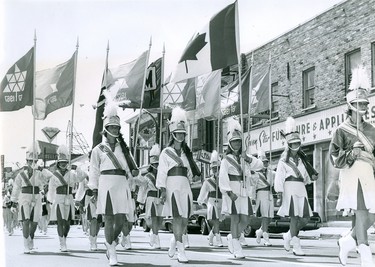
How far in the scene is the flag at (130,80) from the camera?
49.8 ft

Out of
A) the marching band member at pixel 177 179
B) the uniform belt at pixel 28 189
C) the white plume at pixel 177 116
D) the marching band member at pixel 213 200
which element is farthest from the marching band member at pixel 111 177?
the marching band member at pixel 213 200

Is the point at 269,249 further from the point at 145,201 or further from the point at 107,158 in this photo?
the point at 107,158

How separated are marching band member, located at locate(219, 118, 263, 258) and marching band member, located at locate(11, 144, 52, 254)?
A: 3.71 metres

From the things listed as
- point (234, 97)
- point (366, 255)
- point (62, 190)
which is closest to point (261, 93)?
point (234, 97)

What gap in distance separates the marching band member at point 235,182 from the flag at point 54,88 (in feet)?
15.5

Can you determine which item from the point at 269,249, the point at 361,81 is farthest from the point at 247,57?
the point at 361,81

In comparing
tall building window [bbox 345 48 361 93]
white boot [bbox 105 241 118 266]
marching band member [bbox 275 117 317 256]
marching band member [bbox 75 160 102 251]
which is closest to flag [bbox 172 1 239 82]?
marching band member [bbox 275 117 317 256]

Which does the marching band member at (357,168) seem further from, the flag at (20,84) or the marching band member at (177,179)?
the flag at (20,84)

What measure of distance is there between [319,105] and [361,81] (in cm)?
1576

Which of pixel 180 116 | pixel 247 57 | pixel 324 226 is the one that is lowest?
pixel 324 226

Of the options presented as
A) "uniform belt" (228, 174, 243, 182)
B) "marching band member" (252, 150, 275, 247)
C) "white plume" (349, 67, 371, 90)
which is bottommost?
"marching band member" (252, 150, 275, 247)

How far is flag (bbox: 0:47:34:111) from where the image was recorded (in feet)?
44.8

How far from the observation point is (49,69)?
48.2 feet

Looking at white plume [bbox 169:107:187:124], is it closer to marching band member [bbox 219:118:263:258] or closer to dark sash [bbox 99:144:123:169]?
marching band member [bbox 219:118:263:258]
